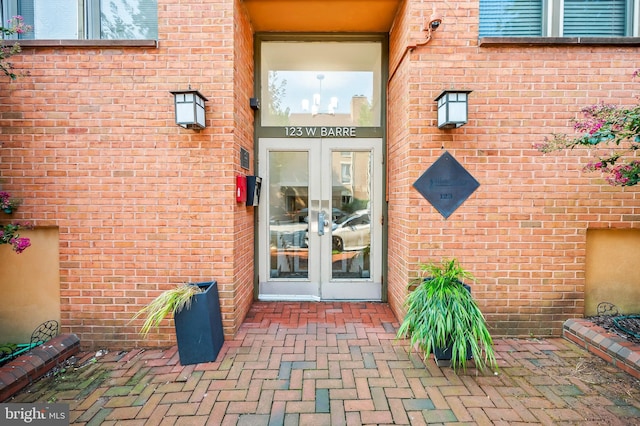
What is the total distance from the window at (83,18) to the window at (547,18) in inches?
148

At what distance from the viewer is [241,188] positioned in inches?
137

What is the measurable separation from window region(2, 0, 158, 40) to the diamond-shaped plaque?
11.1 feet

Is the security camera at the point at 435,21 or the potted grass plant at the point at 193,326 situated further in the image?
the security camera at the point at 435,21

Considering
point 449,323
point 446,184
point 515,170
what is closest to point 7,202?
point 449,323

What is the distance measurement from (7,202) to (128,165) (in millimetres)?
1115

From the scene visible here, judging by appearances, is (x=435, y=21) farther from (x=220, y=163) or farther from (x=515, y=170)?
(x=220, y=163)

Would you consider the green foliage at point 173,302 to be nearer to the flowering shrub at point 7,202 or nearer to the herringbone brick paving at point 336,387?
the herringbone brick paving at point 336,387

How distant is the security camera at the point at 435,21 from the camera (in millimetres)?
3137

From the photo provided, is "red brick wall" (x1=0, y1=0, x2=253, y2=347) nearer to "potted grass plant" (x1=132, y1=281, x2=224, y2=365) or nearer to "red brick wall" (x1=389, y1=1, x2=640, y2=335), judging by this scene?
"potted grass plant" (x1=132, y1=281, x2=224, y2=365)

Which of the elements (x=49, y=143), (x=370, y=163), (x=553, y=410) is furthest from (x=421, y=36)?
(x=49, y=143)

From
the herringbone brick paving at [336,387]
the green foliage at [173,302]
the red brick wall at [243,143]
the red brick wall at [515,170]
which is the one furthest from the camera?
the red brick wall at [243,143]

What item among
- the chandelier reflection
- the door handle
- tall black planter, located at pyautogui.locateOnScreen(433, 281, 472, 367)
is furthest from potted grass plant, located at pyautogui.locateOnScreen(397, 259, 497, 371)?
the chandelier reflection

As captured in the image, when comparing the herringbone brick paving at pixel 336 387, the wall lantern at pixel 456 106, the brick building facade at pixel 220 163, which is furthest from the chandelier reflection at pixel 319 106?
the herringbone brick paving at pixel 336 387

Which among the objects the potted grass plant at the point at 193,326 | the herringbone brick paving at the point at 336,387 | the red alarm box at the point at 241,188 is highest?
the red alarm box at the point at 241,188
